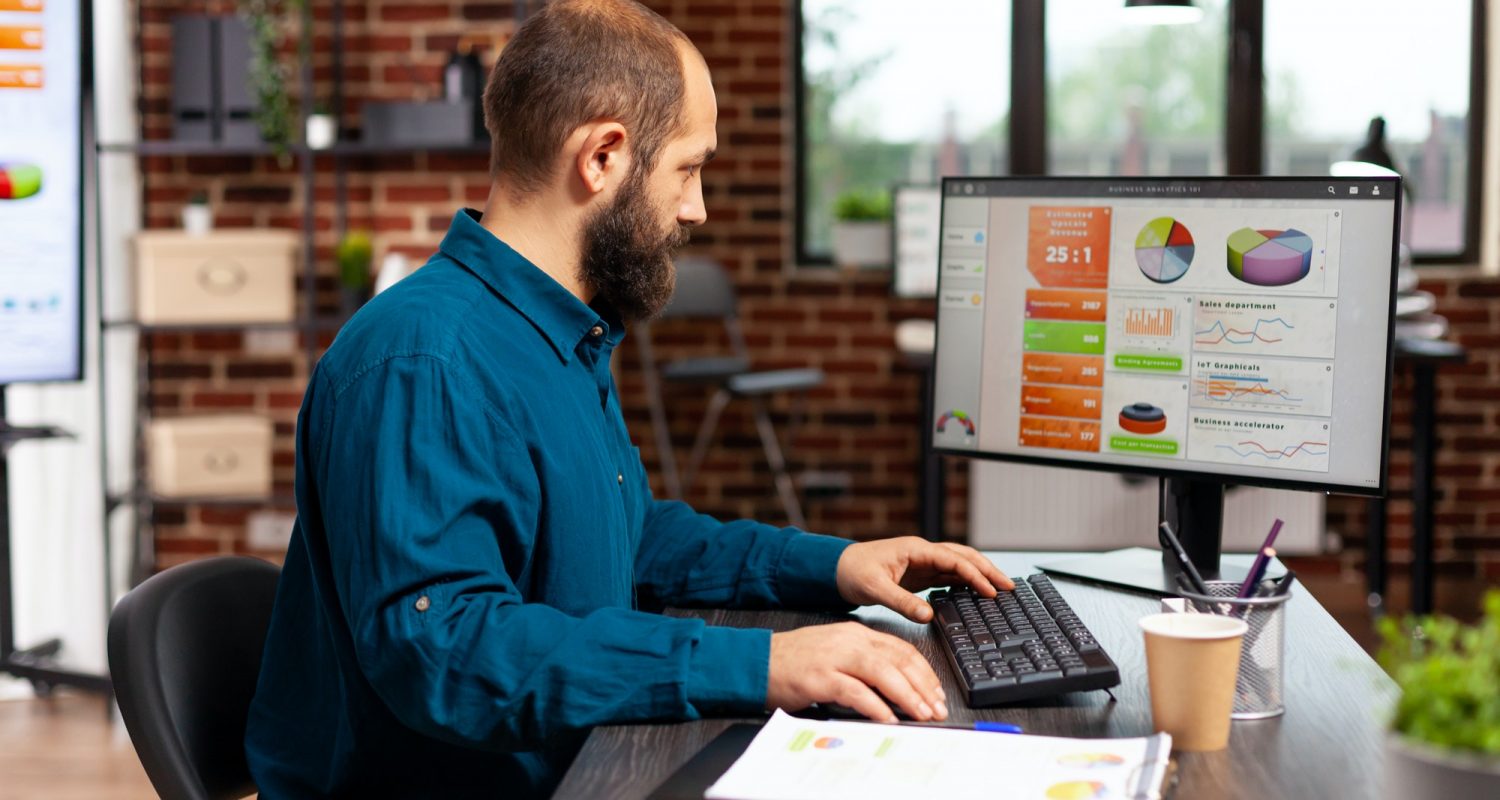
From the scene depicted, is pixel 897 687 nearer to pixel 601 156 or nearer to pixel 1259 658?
pixel 1259 658

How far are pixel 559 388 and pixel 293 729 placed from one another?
0.39m

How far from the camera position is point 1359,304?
147cm

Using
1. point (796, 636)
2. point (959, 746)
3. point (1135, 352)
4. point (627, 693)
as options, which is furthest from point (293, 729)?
point (1135, 352)

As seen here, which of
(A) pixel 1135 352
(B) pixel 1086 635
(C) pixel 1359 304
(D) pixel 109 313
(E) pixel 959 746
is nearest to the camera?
(E) pixel 959 746

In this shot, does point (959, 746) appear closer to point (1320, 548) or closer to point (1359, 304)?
point (1359, 304)

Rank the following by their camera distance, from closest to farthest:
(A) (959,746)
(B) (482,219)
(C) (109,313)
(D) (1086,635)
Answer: (A) (959,746) < (D) (1086,635) < (B) (482,219) < (C) (109,313)

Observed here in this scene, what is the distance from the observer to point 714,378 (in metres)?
4.32

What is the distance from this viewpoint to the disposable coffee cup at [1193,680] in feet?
3.32

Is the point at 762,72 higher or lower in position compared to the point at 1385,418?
higher

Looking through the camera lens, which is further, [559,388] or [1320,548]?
[1320,548]

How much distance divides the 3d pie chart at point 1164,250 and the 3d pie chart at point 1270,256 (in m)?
0.05

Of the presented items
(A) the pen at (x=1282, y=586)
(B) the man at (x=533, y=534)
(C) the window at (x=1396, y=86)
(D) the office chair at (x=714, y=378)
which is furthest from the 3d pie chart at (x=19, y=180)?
(C) the window at (x=1396, y=86)

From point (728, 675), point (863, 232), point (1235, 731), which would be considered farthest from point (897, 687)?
point (863, 232)

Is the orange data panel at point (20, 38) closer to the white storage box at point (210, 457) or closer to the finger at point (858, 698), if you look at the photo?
the white storage box at point (210, 457)
